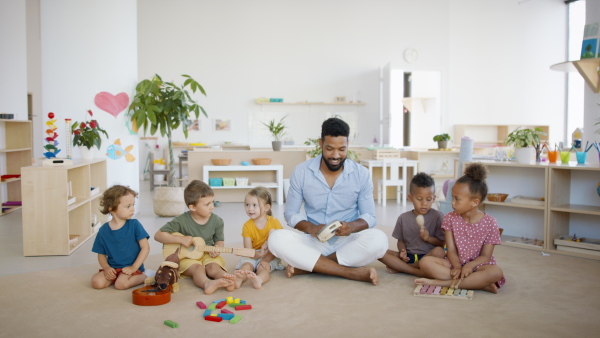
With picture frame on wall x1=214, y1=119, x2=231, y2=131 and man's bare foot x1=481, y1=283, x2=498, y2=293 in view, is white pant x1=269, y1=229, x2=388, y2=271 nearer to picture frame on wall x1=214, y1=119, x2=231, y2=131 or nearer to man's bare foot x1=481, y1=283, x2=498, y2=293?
man's bare foot x1=481, y1=283, x2=498, y2=293

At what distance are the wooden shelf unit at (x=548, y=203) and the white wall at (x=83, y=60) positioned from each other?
4.19m

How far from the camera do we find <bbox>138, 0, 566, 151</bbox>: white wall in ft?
36.1

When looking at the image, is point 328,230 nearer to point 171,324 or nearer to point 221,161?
point 171,324

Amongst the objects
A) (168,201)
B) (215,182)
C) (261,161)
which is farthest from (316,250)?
(261,161)

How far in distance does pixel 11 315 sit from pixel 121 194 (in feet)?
2.93

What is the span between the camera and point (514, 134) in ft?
15.6

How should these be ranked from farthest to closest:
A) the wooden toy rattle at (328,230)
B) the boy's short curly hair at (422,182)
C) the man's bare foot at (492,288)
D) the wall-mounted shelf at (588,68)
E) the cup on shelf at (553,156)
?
1. the wall-mounted shelf at (588,68)
2. the cup on shelf at (553,156)
3. the boy's short curly hair at (422,182)
4. the wooden toy rattle at (328,230)
5. the man's bare foot at (492,288)

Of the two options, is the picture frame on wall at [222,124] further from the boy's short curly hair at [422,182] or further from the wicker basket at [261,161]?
the boy's short curly hair at [422,182]

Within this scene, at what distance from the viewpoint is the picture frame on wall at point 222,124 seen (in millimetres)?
11047

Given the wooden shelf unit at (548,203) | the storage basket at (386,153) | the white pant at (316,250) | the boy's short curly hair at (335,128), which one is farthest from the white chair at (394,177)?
the boy's short curly hair at (335,128)

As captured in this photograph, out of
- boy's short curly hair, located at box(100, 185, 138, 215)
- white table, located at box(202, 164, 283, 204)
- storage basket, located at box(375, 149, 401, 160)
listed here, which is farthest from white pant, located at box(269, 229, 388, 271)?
storage basket, located at box(375, 149, 401, 160)

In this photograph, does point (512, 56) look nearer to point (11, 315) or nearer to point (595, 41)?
point (595, 41)

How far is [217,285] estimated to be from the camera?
120 inches

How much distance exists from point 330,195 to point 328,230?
1.07 ft
